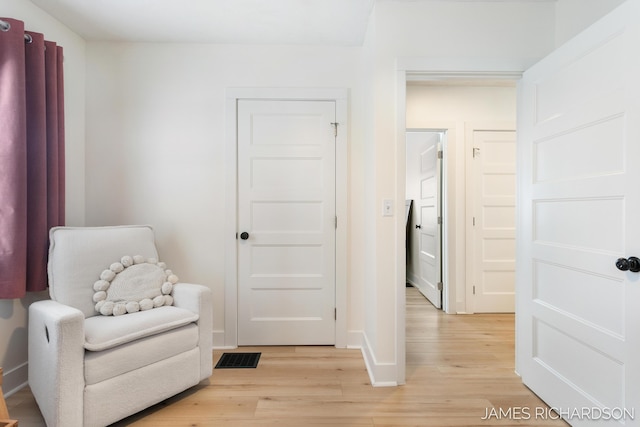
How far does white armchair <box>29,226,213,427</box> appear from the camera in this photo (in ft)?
4.83

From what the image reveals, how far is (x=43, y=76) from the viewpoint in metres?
1.98

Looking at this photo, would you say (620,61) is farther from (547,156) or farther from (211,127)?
(211,127)

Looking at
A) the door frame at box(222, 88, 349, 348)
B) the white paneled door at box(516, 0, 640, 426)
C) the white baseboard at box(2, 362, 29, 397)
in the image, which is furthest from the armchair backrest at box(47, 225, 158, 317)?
the white paneled door at box(516, 0, 640, 426)

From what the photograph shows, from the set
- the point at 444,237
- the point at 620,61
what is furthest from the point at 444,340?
the point at 620,61

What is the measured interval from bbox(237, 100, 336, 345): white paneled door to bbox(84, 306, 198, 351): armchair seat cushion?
0.76 meters

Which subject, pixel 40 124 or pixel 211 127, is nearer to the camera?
pixel 40 124

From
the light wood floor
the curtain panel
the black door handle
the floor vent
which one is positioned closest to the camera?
the black door handle

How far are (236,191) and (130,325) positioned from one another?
1236 millimetres

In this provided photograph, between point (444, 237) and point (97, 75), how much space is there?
360cm

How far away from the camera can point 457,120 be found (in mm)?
3436

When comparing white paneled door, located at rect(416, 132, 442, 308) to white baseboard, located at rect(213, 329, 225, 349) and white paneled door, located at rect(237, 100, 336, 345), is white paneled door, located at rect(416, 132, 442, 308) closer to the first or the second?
white paneled door, located at rect(237, 100, 336, 345)

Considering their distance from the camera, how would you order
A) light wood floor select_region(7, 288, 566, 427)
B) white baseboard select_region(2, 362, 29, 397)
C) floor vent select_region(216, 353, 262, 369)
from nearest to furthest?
light wood floor select_region(7, 288, 566, 427)
white baseboard select_region(2, 362, 29, 397)
floor vent select_region(216, 353, 262, 369)

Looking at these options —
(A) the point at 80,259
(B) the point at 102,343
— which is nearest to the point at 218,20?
(A) the point at 80,259

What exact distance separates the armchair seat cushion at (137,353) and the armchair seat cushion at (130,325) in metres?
0.03
